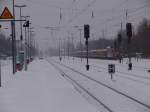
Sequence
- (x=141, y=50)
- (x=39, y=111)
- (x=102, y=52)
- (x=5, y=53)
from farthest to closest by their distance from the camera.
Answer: (x=5, y=53) → (x=102, y=52) → (x=141, y=50) → (x=39, y=111)

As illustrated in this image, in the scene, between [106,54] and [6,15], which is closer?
[6,15]

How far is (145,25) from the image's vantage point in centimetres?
7356

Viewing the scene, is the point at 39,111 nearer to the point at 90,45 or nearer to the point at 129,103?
the point at 129,103

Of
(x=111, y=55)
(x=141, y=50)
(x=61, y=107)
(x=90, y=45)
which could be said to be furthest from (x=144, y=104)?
(x=90, y=45)

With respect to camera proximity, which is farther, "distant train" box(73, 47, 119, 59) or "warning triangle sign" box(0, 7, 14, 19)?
"distant train" box(73, 47, 119, 59)

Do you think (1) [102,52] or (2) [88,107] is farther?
(1) [102,52]

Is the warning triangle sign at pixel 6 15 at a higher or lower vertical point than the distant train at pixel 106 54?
higher

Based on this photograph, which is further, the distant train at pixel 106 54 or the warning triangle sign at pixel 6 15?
the distant train at pixel 106 54

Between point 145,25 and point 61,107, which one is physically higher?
point 145,25

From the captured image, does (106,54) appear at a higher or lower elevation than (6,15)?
lower

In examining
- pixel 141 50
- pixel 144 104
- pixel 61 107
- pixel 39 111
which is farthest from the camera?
pixel 141 50

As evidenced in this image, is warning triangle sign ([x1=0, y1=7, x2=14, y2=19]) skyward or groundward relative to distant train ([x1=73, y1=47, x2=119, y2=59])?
skyward

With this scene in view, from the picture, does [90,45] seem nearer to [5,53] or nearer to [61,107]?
[5,53]

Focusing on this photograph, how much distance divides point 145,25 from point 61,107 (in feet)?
198
